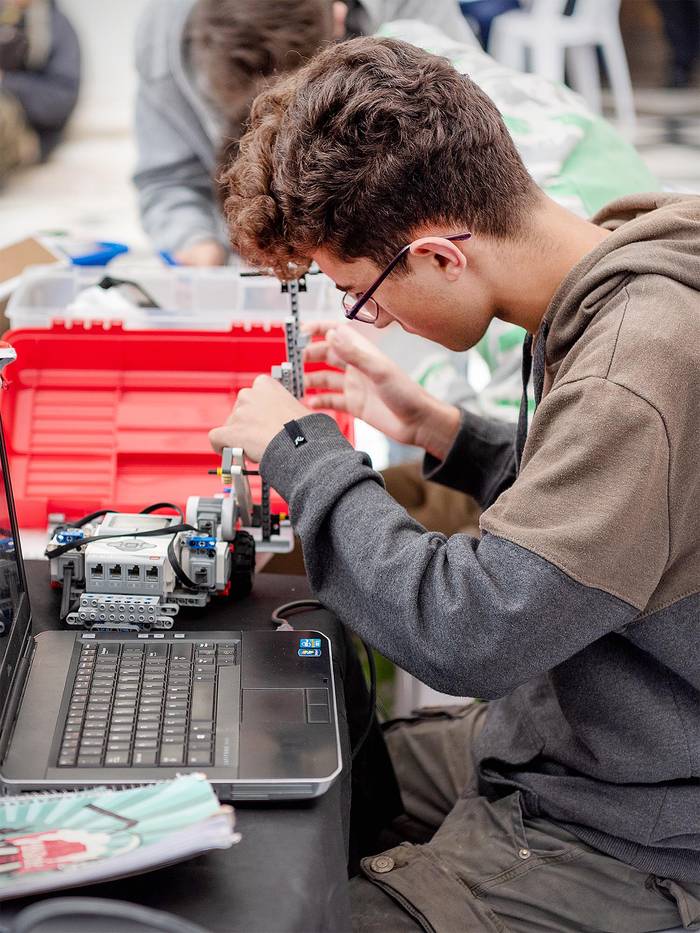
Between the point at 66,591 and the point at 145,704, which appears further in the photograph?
the point at 66,591

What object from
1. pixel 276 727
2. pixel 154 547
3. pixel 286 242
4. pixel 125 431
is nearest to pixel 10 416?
pixel 125 431

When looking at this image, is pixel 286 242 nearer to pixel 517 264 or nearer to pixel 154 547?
pixel 517 264

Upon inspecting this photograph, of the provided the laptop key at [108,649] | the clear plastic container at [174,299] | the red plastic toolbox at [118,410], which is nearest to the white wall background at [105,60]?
the clear plastic container at [174,299]

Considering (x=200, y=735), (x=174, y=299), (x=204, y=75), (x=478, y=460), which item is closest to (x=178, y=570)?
(x=200, y=735)

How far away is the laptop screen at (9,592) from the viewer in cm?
89

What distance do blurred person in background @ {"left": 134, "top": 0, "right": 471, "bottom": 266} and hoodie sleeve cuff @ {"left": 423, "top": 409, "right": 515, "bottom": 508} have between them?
39.9 inches

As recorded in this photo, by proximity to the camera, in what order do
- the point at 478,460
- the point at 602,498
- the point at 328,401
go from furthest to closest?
the point at 328,401
the point at 478,460
the point at 602,498

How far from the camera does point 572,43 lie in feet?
10.2

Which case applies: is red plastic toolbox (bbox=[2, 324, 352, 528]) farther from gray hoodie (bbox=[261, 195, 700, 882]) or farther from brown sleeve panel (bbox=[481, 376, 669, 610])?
brown sleeve panel (bbox=[481, 376, 669, 610])

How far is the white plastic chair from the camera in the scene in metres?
2.97

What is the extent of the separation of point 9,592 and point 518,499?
476 millimetres

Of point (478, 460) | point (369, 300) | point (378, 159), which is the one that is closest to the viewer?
point (378, 159)

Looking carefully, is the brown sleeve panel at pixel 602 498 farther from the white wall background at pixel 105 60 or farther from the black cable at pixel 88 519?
the white wall background at pixel 105 60

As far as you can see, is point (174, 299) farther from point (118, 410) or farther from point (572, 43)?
point (572, 43)
